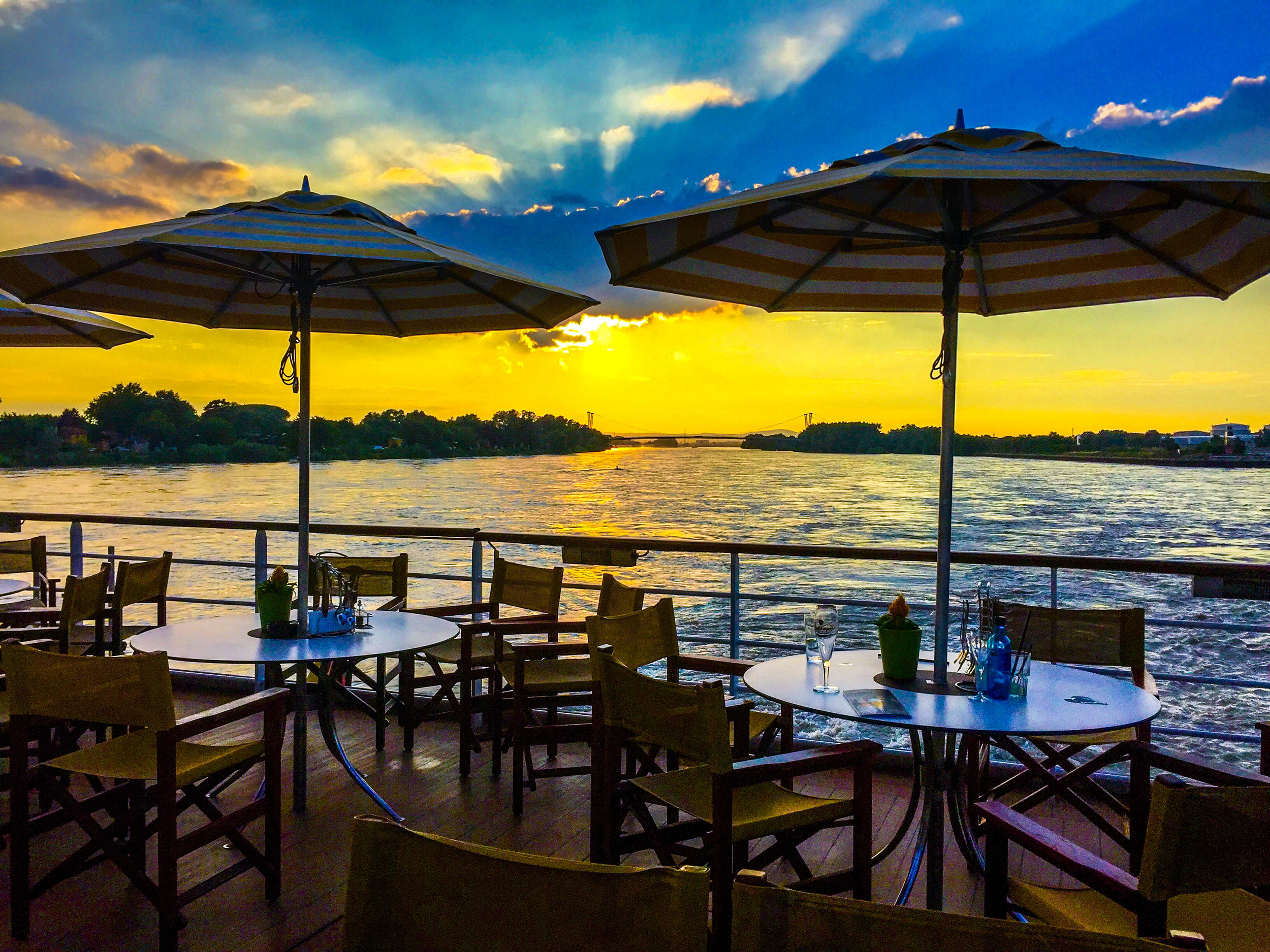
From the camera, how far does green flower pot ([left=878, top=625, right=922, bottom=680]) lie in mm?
2395

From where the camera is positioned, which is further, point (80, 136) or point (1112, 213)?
point (80, 136)

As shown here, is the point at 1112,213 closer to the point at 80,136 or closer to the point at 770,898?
the point at 770,898

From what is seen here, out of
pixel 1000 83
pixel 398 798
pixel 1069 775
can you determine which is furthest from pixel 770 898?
pixel 1000 83

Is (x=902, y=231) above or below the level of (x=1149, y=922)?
above

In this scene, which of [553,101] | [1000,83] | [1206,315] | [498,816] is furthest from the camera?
[1206,315]

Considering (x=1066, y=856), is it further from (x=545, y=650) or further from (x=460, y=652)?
(x=460, y=652)

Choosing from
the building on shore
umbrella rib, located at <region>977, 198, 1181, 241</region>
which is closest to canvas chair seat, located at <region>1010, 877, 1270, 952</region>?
umbrella rib, located at <region>977, 198, 1181, 241</region>

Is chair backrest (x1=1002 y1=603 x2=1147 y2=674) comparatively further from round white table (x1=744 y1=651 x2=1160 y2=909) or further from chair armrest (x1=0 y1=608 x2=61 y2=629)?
chair armrest (x1=0 y1=608 x2=61 y2=629)

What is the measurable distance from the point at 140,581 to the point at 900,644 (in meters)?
3.24

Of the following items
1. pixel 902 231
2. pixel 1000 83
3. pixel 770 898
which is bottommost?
pixel 770 898

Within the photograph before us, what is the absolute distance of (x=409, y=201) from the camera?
10922mm

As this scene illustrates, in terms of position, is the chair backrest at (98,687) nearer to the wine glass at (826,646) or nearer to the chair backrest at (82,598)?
the chair backrest at (82,598)

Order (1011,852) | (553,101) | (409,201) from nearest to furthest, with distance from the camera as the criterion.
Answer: (1011,852) < (553,101) < (409,201)

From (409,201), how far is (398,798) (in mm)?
9082
